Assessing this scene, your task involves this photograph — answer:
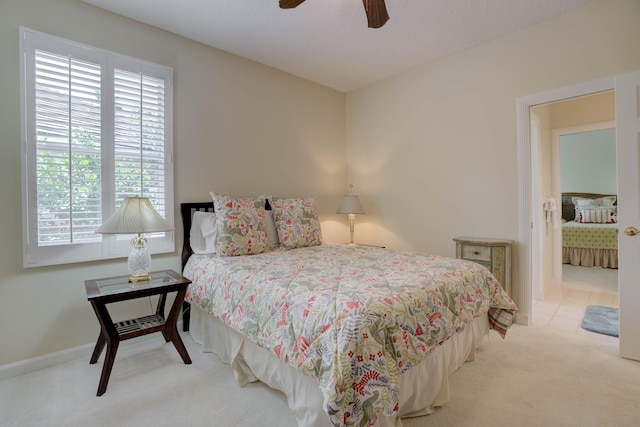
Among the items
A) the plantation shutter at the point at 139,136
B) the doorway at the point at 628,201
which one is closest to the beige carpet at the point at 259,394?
the doorway at the point at 628,201

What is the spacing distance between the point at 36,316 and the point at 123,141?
1431 millimetres

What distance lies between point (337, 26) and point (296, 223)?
6.09 ft

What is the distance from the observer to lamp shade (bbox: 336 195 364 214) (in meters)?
3.97

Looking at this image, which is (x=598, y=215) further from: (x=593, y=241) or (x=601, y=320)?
(x=601, y=320)

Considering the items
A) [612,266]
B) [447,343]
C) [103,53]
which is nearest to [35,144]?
[103,53]

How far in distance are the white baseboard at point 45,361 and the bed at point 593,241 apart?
682 cm

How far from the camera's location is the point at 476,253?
300cm

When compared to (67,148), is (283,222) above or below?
below

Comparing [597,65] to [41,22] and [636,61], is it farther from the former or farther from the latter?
[41,22]

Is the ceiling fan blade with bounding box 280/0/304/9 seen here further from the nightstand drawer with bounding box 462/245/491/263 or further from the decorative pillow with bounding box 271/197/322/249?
the nightstand drawer with bounding box 462/245/491/263

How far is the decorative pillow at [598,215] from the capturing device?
5834mm

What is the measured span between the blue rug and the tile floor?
0.16 ft

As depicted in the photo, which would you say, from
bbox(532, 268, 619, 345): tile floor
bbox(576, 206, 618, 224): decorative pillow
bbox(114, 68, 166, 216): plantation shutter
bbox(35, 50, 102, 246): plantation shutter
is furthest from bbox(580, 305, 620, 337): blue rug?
bbox(35, 50, 102, 246): plantation shutter

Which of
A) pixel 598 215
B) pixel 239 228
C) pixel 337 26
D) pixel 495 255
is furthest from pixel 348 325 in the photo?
pixel 598 215
